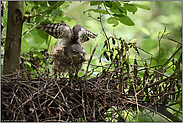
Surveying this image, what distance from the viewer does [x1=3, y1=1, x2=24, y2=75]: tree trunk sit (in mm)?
1341

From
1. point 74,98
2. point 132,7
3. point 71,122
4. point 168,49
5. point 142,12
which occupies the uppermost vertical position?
point 142,12

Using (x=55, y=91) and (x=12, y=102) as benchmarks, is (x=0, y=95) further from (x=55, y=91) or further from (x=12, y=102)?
(x=55, y=91)

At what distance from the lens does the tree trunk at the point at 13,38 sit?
4.40ft

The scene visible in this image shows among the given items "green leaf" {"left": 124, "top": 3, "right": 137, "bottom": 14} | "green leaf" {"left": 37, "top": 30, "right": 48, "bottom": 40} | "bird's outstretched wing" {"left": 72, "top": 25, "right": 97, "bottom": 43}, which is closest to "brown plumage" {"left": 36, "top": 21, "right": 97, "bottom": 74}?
"bird's outstretched wing" {"left": 72, "top": 25, "right": 97, "bottom": 43}

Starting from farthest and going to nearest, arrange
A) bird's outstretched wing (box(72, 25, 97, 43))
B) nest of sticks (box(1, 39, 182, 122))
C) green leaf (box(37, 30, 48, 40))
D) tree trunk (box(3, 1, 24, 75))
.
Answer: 1. green leaf (box(37, 30, 48, 40))
2. bird's outstretched wing (box(72, 25, 97, 43))
3. tree trunk (box(3, 1, 24, 75))
4. nest of sticks (box(1, 39, 182, 122))

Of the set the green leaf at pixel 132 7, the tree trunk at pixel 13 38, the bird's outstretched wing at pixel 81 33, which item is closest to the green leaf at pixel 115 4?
the green leaf at pixel 132 7

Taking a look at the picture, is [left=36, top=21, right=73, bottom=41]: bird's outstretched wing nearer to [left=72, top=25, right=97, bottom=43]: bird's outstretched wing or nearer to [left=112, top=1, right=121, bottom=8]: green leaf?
[left=72, top=25, right=97, bottom=43]: bird's outstretched wing

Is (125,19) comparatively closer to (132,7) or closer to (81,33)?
(132,7)

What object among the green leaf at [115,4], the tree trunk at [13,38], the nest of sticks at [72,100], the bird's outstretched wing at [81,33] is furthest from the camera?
the bird's outstretched wing at [81,33]

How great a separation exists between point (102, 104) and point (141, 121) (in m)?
0.28

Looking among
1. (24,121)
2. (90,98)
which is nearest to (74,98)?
(90,98)

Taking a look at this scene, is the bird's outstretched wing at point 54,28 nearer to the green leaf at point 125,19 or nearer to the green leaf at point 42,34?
the green leaf at point 42,34

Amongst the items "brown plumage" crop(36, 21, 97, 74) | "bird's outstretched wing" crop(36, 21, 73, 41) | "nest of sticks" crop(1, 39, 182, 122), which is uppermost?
"bird's outstretched wing" crop(36, 21, 73, 41)

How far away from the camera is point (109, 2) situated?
4.04ft
